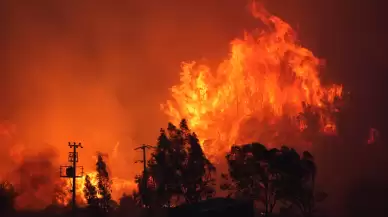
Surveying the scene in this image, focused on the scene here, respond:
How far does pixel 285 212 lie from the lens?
77062mm

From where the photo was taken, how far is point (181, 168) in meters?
81.2

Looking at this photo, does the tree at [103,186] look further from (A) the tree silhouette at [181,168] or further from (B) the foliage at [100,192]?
(A) the tree silhouette at [181,168]

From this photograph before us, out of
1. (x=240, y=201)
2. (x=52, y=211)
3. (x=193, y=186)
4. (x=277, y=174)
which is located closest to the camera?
(x=240, y=201)

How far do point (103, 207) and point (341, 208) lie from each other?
61.2 metres

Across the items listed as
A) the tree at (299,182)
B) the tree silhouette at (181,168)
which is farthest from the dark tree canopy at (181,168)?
the tree at (299,182)

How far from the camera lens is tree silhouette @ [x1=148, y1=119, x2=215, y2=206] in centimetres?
8069

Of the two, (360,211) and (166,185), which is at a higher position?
(166,185)

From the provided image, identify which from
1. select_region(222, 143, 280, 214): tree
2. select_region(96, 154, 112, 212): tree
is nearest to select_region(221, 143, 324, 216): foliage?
select_region(222, 143, 280, 214): tree

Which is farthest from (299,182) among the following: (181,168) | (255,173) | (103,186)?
(103,186)

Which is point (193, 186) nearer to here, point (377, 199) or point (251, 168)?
point (251, 168)

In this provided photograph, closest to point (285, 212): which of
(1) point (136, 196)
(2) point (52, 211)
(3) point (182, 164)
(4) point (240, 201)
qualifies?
(4) point (240, 201)

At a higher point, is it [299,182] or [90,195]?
[90,195]

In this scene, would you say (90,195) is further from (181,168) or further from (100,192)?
(181,168)

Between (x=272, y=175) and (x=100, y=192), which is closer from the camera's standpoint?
(x=272, y=175)
